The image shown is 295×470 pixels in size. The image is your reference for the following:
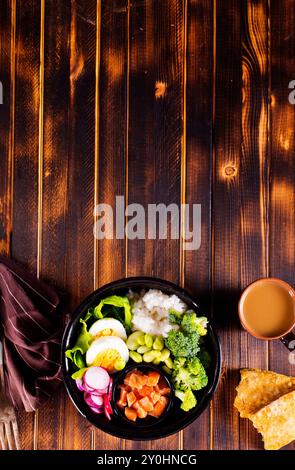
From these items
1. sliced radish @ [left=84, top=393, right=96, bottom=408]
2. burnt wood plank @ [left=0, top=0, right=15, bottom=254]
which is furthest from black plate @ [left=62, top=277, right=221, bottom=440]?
burnt wood plank @ [left=0, top=0, right=15, bottom=254]

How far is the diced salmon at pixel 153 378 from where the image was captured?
6.21 feet

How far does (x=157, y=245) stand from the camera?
2184 millimetres

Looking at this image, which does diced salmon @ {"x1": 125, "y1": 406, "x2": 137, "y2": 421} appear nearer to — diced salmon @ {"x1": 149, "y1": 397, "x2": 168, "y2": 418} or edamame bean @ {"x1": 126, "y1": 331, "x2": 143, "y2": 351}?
diced salmon @ {"x1": 149, "y1": 397, "x2": 168, "y2": 418}

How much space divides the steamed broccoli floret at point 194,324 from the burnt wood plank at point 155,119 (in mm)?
289

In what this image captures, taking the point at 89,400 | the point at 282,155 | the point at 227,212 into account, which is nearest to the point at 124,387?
the point at 89,400

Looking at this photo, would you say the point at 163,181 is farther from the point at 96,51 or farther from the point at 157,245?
the point at 96,51

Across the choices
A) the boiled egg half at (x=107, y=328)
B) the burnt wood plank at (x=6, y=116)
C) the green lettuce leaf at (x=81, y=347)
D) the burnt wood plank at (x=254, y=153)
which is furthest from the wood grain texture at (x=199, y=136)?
the burnt wood plank at (x=6, y=116)

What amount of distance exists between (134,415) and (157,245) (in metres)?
0.64

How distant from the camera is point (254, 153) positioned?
2.18m

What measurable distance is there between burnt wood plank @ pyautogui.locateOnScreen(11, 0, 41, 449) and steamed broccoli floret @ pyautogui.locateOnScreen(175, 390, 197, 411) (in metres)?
0.76

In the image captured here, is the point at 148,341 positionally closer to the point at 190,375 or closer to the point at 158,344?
the point at 158,344

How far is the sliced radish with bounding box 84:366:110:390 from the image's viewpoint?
1897 millimetres

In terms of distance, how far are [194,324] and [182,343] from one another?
79mm

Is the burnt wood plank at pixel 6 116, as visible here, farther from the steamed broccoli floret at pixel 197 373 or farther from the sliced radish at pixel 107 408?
the steamed broccoli floret at pixel 197 373
